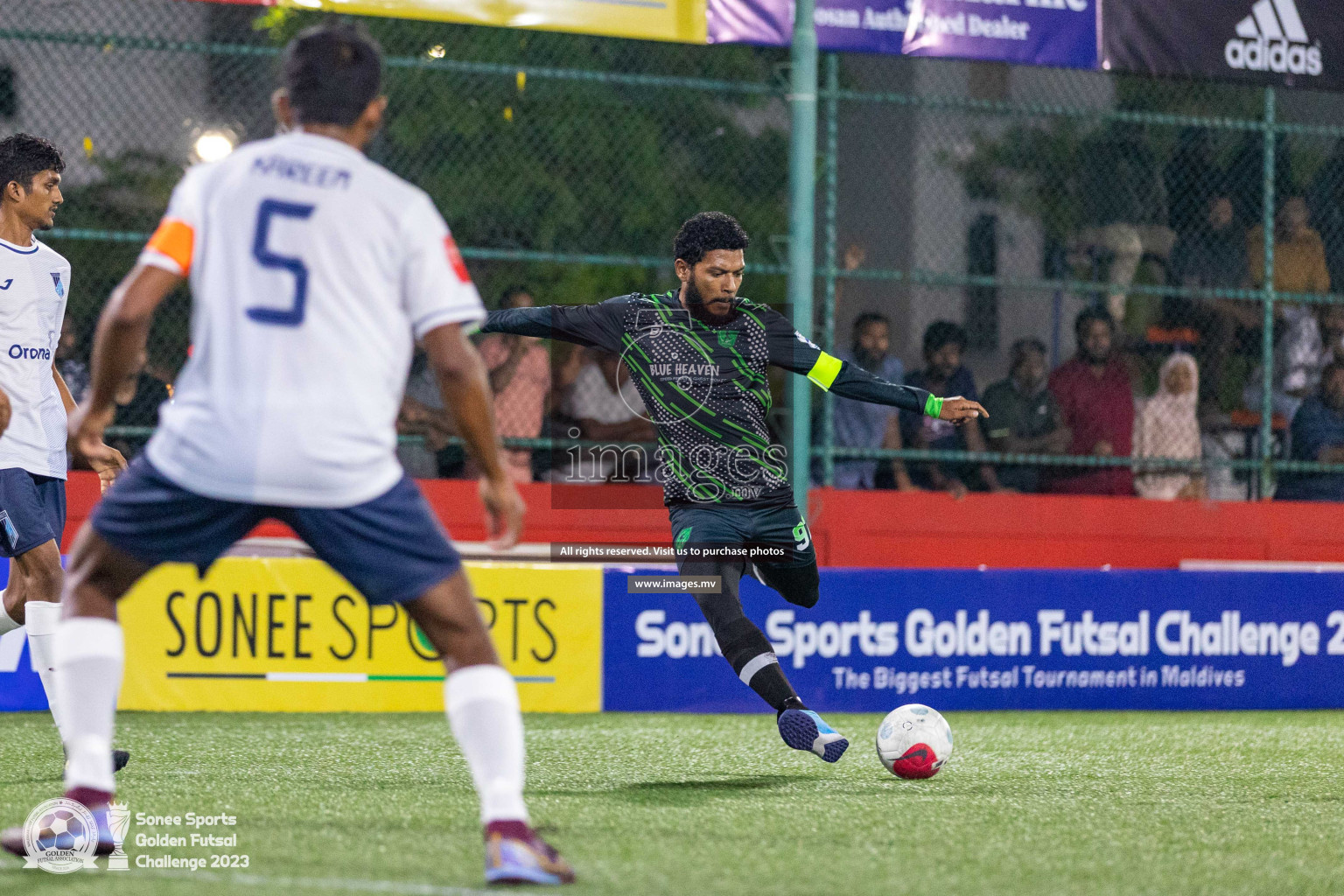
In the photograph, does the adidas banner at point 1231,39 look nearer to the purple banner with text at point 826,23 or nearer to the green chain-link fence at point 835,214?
the green chain-link fence at point 835,214

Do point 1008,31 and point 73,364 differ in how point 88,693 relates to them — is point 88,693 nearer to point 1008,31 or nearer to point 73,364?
point 73,364

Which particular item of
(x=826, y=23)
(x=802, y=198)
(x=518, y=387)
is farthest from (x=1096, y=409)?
(x=518, y=387)

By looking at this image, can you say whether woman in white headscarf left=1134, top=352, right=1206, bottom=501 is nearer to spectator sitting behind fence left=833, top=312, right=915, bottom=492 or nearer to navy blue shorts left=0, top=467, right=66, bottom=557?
spectator sitting behind fence left=833, top=312, right=915, bottom=492

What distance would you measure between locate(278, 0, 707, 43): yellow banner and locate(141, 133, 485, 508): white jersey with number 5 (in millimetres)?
6316

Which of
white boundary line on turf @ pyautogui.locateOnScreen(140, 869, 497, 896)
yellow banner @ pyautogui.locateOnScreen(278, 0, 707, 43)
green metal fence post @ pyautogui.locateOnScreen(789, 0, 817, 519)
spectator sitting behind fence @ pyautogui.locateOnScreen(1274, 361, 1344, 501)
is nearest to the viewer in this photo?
white boundary line on turf @ pyautogui.locateOnScreen(140, 869, 497, 896)

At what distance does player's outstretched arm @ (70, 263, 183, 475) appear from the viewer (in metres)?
3.83

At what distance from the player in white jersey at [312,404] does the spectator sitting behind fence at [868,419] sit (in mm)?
7407

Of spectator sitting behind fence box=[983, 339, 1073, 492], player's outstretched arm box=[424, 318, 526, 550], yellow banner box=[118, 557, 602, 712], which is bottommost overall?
yellow banner box=[118, 557, 602, 712]

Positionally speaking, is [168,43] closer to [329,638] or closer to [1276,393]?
[329,638]

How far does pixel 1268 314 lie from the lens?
11.9 m

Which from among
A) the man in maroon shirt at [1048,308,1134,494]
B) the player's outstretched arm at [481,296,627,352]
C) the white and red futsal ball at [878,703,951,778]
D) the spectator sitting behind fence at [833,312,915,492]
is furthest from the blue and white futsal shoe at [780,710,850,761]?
the man in maroon shirt at [1048,308,1134,494]

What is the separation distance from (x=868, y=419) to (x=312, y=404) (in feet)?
25.9

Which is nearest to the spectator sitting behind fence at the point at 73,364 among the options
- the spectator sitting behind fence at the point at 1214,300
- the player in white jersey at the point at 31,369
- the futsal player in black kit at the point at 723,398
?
the player in white jersey at the point at 31,369

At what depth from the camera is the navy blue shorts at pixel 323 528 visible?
3.88 meters
